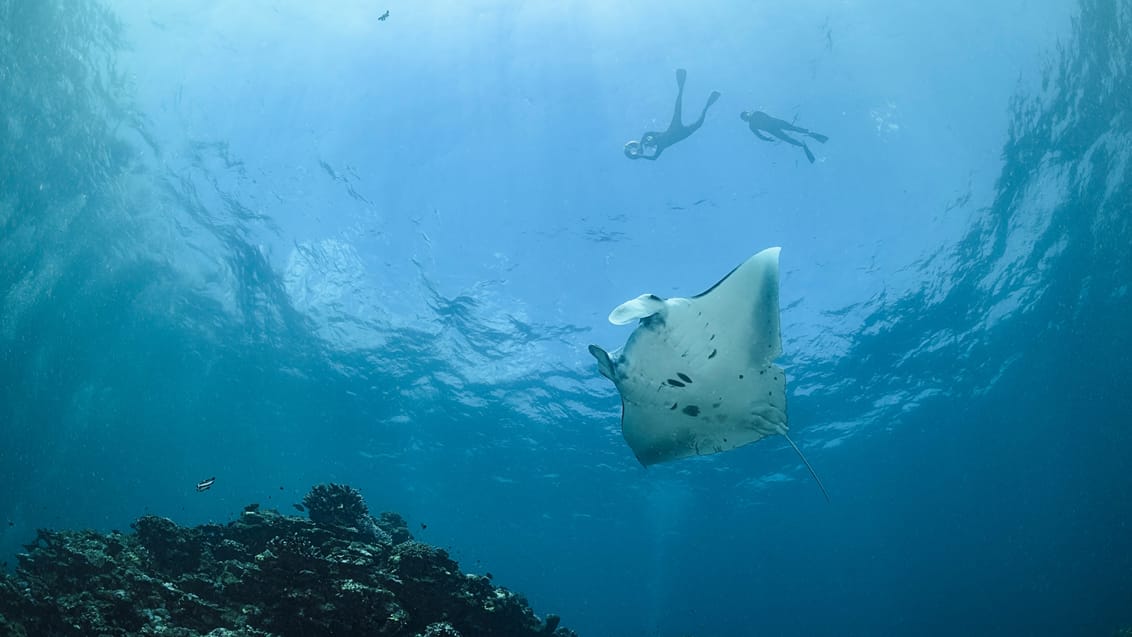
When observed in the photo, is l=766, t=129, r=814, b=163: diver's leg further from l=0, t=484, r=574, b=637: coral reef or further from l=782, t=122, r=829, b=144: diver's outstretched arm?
l=0, t=484, r=574, b=637: coral reef

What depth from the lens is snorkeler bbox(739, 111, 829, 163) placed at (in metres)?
12.2

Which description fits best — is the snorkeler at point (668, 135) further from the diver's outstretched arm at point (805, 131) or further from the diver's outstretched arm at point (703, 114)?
the diver's outstretched arm at point (805, 131)

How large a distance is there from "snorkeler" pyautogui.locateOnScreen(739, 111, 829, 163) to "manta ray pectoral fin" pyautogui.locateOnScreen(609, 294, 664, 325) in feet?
32.1

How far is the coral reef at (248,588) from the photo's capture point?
420 centimetres

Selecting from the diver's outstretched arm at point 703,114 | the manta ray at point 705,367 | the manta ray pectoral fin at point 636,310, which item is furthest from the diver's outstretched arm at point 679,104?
the manta ray pectoral fin at point 636,310

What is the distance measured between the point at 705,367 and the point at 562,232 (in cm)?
1129

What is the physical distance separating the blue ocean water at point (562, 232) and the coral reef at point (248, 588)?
11288 millimetres

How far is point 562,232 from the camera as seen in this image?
15.7m

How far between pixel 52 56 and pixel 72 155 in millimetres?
4083

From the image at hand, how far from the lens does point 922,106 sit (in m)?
12.7

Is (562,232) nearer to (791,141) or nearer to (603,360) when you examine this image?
(791,141)

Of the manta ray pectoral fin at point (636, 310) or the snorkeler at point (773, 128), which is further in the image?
the snorkeler at point (773, 128)

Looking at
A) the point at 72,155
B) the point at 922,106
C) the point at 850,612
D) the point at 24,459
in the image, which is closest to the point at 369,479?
the point at 72,155

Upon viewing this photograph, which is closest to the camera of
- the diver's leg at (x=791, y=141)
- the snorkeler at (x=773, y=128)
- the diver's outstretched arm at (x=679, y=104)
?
the diver's outstretched arm at (x=679, y=104)
